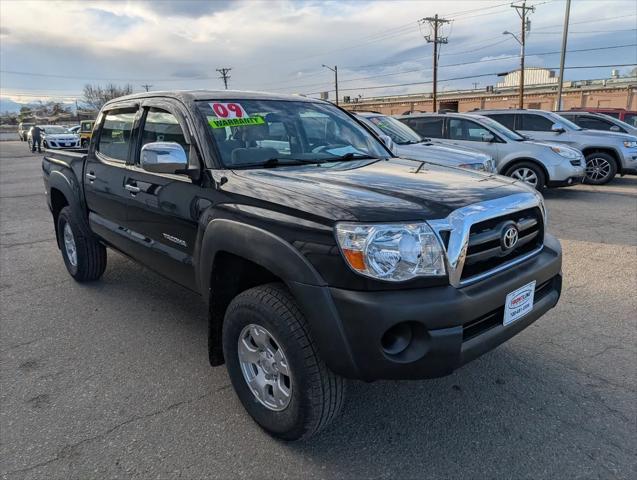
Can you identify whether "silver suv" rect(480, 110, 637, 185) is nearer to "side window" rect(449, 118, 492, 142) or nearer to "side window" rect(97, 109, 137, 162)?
"side window" rect(449, 118, 492, 142)

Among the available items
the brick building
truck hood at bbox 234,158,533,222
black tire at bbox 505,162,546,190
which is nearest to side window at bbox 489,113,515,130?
black tire at bbox 505,162,546,190

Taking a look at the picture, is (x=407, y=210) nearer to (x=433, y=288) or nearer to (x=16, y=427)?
(x=433, y=288)

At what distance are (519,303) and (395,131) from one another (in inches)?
261

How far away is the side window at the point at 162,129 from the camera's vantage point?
10.3 feet

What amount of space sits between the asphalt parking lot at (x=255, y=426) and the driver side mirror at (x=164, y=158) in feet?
4.46

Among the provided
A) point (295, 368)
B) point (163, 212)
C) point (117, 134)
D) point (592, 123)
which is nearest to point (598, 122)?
point (592, 123)

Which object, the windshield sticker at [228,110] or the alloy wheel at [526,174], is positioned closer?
the windshield sticker at [228,110]

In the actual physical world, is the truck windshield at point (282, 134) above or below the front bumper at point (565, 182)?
above

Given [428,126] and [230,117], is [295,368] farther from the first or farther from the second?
[428,126]

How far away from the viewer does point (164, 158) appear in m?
2.71

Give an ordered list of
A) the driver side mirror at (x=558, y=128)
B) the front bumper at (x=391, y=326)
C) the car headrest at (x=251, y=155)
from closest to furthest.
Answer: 1. the front bumper at (x=391, y=326)
2. the car headrest at (x=251, y=155)
3. the driver side mirror at (x=558, y=128)

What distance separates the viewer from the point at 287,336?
7.13 feet

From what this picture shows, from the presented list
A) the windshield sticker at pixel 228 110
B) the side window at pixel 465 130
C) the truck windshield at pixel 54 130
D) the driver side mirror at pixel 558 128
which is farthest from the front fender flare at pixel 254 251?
the truck windshield at pixel 54 130

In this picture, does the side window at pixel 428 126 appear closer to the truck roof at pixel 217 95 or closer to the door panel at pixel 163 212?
the truck roof at pixel 217 95
